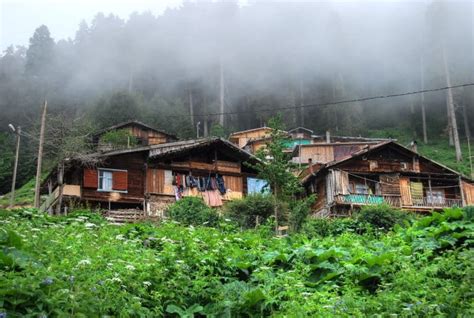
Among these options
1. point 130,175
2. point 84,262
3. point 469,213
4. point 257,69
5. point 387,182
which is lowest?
point 84,262

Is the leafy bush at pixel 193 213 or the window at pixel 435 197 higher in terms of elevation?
the window at pixel 435 197

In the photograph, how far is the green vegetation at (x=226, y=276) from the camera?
19.4 feet

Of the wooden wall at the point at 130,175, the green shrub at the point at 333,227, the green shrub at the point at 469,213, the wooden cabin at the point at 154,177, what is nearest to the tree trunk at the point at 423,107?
the wooden cabin at the point at 154,177

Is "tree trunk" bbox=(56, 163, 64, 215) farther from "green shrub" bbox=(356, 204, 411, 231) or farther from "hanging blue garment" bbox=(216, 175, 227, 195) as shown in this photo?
"green shrub" bbox=(356, 204, 411, 231)

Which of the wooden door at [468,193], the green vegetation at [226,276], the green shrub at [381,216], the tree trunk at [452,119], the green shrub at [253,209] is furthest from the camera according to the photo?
the tree trunk at [452,119]

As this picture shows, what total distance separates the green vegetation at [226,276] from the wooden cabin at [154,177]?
19.4m

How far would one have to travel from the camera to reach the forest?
58.7 m

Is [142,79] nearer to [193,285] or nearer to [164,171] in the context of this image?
[164,171]

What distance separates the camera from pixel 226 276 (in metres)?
8.41

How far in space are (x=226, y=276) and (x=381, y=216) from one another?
1307cm

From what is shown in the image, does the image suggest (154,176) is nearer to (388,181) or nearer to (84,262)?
(388,181)

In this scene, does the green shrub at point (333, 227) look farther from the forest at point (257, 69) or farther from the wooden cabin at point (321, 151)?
the forest at point (257, 69)

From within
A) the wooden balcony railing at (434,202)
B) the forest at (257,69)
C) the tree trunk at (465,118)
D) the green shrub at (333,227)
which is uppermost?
the forest at (257,69)

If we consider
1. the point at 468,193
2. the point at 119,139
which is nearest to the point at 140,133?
the point at 119,139
